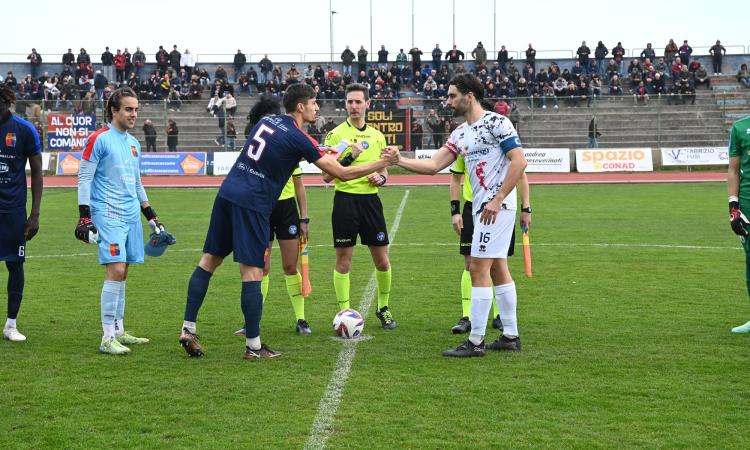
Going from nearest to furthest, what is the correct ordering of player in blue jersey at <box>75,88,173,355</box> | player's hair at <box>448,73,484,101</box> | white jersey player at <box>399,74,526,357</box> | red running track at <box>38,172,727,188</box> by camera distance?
white jersey player at <box>399,74,526,357</box>
player's hair at <box>448,73,484,101</box>
player in blue jersey at <box>75,88,173,355</box>
red running track at <box>38,172,727,188</box>

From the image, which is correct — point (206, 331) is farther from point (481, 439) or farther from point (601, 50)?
point (601, 50)

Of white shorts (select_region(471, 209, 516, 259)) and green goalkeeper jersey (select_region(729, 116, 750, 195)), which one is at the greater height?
green goalkeeper jersey (select_region(729, 116, 750, 195))

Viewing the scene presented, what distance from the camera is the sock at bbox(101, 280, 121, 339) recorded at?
308 inches

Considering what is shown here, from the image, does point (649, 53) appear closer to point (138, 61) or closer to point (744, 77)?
point (744, 77)

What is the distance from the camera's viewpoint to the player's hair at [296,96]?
778cm

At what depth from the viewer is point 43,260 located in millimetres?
14211

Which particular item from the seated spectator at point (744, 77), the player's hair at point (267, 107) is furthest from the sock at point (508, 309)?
the seated spectator at point (744, 77)

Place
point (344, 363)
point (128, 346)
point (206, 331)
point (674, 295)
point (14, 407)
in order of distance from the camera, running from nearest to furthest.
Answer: point (14, 407), point (344, 363), point (128, 346), point (206, 331), point (674, 295)

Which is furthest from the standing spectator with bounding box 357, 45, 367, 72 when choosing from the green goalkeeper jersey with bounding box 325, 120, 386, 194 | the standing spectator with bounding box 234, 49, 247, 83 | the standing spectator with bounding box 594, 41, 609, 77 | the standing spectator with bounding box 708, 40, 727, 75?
the green goalkeeper jersey with bounding box 325, 120, 386, 194

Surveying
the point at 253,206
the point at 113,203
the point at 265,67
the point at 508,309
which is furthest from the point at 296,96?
the point at 265,67

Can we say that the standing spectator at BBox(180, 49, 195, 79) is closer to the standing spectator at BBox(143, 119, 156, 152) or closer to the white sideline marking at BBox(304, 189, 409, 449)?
the standing spectator at BBox(143, 119, 156, 152)

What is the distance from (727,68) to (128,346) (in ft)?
162

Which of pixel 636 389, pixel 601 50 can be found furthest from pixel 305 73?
pixel 636 389

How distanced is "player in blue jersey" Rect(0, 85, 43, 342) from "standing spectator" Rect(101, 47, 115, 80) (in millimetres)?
43842
